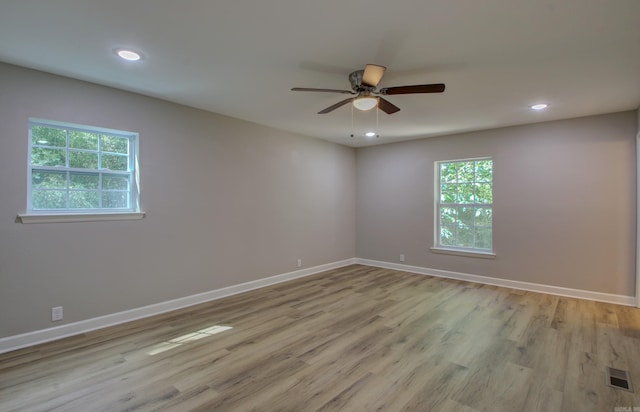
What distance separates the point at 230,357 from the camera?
8.84 feet

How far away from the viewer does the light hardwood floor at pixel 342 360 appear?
2.12 m

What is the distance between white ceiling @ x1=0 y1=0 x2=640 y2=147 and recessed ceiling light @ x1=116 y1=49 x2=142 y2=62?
69 mm

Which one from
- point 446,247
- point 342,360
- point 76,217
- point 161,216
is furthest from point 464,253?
point 76,217

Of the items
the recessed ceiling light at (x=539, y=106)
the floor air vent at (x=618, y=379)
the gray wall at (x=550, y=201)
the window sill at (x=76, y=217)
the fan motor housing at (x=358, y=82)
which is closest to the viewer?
the floor air vent at (x=618, y=379)

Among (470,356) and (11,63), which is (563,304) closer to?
(470,356)

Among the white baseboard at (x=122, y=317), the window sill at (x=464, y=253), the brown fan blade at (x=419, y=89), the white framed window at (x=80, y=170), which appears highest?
the brown fan blade at (x=419, y=89)

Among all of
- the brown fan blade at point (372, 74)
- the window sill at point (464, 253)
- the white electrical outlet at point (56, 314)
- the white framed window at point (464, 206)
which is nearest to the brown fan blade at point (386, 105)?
the brown fan blade at point (372, 74)

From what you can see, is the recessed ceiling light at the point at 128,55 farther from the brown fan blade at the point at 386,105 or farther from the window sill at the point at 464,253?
the window sill at the point at 464,253

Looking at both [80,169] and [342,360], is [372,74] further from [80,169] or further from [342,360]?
[80,169]

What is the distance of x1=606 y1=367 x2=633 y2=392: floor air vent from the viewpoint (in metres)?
2.27

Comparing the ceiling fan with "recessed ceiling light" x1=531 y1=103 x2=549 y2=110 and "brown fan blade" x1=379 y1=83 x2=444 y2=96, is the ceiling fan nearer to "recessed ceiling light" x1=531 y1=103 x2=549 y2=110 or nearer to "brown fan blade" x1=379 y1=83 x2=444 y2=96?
"brown fan blade" x1=379 y1=83 x2=444 y2=96

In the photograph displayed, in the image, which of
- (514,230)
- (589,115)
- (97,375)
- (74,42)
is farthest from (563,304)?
(74,42)

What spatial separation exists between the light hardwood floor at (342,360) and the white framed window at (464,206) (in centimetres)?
141

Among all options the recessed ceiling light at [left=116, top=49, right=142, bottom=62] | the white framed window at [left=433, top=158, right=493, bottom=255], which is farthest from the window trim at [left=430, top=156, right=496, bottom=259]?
the recessed ceiling light at [left=116, top=49, right=142, bottom=62]
